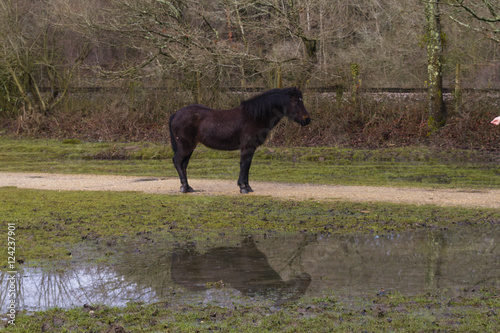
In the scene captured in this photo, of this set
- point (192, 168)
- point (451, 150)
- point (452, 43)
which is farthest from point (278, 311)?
point (452, 43)

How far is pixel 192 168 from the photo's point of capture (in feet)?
60.2

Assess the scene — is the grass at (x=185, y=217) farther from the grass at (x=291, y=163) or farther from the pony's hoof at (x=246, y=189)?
the grass at (x=291, y=163)

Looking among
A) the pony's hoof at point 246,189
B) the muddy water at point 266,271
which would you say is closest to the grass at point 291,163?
the pony's hoof at point 246,189

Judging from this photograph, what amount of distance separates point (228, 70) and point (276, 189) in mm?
12374

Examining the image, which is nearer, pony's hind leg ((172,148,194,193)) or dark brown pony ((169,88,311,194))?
dark brown pony ((169,88,311,194))

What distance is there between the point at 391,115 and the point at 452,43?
484 centimetres

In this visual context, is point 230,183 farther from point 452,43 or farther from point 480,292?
point 452,43

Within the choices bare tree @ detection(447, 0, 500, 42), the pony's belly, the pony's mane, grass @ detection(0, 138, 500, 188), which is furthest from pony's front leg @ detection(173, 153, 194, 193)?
bare tree @ detection(447, 0, 500, 42)

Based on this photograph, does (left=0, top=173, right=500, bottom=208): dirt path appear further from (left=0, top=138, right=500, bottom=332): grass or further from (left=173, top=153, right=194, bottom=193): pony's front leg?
(left=0, top=138, right=500, bottom=332): grass

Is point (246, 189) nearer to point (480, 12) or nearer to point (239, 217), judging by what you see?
point (239, 217)

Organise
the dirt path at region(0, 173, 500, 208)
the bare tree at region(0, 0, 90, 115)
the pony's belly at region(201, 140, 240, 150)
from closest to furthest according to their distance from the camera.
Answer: the dirt path at region(0, 173, 500, 208), the pony's belly at region(201, 140, 240, 150), the bare tree at region(0, 0, 90, 115)

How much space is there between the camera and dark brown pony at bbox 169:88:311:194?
1284 centimetres

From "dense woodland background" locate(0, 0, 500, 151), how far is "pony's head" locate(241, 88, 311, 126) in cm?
938

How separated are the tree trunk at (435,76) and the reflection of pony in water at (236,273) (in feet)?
51.5
